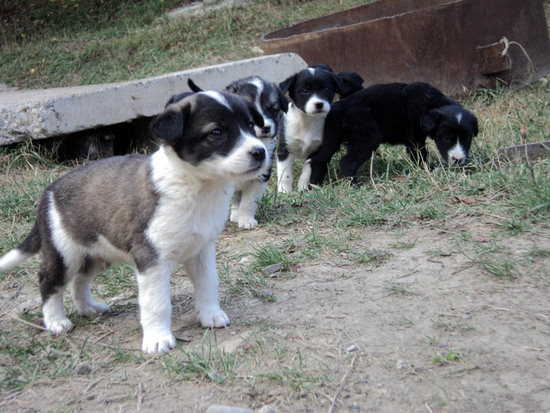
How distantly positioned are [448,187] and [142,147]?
14.8ft

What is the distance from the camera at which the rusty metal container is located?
8.30m

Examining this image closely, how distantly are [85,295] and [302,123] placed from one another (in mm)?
3493

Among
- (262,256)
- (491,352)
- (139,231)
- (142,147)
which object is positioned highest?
(139,231)

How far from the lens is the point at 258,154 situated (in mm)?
3143

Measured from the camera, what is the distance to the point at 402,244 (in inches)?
163

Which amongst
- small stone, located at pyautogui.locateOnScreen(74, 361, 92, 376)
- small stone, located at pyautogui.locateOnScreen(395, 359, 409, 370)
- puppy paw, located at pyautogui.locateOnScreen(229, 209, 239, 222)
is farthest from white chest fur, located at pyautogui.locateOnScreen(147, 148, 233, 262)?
puppy paw, located at pyautogui.locateOnScreen(229, 209, 239, 222)

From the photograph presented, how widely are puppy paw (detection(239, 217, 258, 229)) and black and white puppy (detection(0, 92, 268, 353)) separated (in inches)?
74.7

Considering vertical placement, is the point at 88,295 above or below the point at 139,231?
below

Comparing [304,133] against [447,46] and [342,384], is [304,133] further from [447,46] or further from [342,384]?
[342,384]

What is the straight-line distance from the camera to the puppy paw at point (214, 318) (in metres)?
3.42

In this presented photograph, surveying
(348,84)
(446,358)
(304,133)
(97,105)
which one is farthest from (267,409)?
(97,105)

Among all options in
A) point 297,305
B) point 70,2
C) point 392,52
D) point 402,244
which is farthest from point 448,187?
point 70,2

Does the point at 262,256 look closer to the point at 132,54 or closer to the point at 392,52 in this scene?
the point at 392,52

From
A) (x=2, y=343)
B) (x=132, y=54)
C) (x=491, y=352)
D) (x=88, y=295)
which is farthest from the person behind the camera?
(x=132, y=54)
